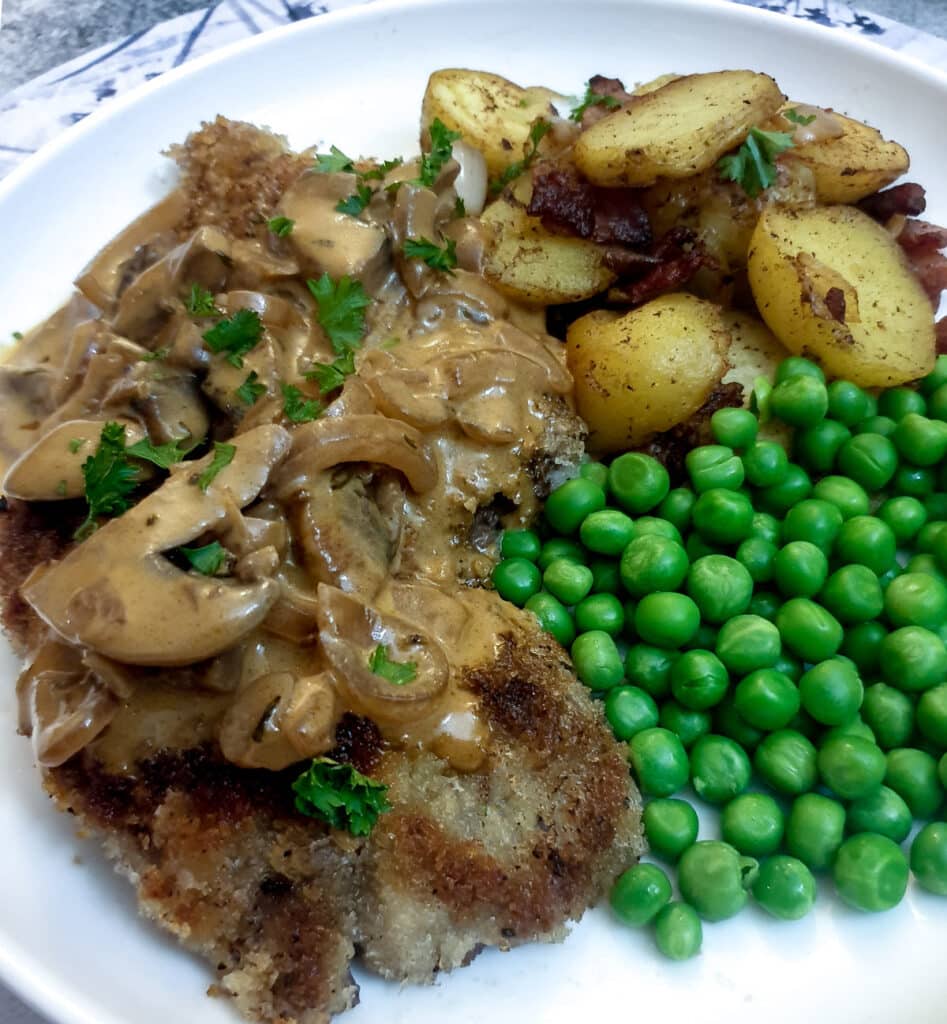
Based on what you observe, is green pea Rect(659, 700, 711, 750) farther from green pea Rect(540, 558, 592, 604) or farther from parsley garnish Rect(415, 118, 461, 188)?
parsley garnish Rect(415, 118, 461, 188)

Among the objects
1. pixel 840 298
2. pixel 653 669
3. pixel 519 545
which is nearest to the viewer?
pixel 653 669

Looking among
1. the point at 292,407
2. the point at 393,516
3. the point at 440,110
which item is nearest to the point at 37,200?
the point at 440,110

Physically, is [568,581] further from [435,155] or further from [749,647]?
[435,155]

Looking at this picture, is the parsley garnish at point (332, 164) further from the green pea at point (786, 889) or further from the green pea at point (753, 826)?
the green pea at point (786, 889)

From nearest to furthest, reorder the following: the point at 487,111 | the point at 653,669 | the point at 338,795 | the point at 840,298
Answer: the point at 338,795
the point at 653,669
the point at 840,298
the point at 487,111

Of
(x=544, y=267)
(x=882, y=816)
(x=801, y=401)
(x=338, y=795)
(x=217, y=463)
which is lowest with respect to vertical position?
(x=882, y=816)

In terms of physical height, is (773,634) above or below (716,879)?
above

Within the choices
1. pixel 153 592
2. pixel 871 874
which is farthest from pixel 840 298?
pixel 153 592

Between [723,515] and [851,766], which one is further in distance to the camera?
[723,515]

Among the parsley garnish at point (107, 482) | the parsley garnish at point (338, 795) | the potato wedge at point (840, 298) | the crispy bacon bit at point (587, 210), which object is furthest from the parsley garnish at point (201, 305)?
the potato wedge at point (840, 298)
